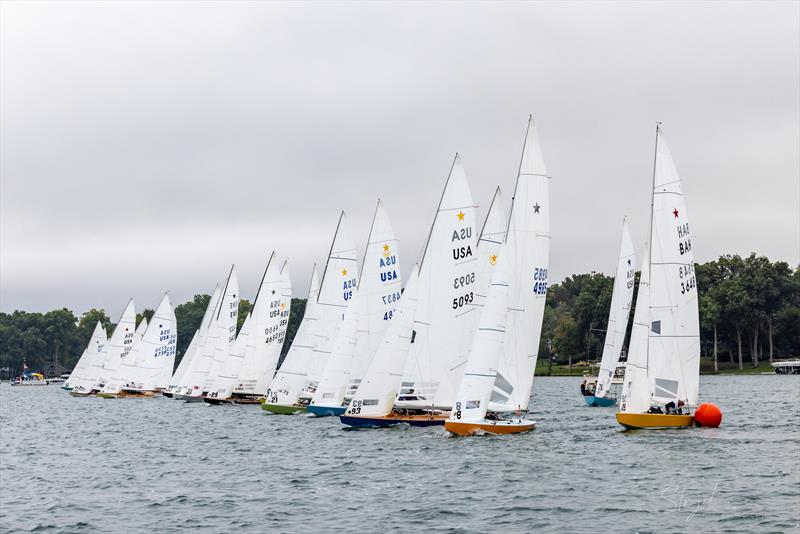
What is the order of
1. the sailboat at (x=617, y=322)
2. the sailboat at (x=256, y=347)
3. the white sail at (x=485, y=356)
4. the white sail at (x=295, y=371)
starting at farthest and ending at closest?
the sailboat at (x=256, y=347) < the sailboat at (x=617, y=322) < the white sail at (x=295, y=371) < the white sail at (x=485, y=356)

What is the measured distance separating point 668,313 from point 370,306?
57.4 feet

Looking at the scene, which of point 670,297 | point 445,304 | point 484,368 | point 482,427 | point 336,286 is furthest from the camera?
point 336,286

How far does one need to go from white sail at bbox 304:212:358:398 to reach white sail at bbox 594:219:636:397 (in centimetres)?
1860

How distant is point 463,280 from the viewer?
45.8m

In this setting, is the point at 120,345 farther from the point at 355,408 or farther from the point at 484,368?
the point at 484,368

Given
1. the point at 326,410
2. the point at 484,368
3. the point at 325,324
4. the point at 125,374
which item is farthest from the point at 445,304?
the point at 125,374

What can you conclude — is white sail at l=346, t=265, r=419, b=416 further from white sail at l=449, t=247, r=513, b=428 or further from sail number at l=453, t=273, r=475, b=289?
white sail at l=449, t=247, r=513, b=428

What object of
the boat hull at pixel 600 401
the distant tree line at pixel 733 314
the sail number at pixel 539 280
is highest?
the distant tree line at pixel 733 314

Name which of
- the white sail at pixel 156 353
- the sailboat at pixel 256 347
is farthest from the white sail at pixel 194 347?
the sailboat at pixel 256 347

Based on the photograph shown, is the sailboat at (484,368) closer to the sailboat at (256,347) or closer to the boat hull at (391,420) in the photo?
the boat hull at (391,420)

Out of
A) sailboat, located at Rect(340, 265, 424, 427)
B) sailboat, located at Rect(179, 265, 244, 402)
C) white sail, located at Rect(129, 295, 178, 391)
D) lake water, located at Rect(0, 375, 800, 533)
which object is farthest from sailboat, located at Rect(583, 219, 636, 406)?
white sail, located at Rect(129, 295, 178, 391)

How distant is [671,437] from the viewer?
39562mm

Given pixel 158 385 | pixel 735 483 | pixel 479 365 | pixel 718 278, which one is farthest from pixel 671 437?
pixel 718 278

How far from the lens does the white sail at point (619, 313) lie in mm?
68188
